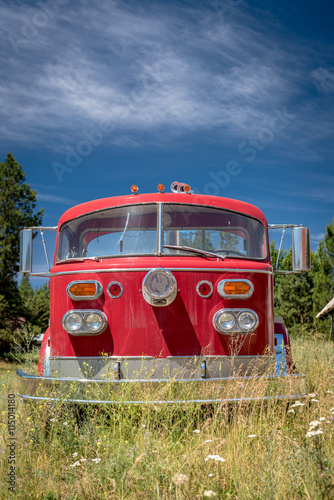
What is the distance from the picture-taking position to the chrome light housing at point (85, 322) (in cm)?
436

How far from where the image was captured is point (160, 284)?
4.27 metres

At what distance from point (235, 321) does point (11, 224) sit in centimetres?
2041

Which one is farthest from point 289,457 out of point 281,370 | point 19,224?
point 19,224

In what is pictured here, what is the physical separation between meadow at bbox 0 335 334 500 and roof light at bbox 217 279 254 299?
99 centimetres

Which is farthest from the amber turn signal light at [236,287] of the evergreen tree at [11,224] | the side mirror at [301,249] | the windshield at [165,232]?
the evergreen tree at [11,224]

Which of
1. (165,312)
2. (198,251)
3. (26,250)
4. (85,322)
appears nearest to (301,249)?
(198,251)

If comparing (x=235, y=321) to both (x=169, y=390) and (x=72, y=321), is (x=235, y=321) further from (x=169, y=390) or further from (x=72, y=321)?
(x=72, y=321)

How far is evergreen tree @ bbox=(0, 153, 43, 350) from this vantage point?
22312 mm

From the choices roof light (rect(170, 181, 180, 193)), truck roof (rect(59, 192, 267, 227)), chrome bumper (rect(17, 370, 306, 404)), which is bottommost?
chrome bumper (rect(17, 370, 306, 404))

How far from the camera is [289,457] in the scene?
118 inches

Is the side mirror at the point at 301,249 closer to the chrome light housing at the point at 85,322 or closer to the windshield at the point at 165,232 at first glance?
the windshield at the point at 165,232

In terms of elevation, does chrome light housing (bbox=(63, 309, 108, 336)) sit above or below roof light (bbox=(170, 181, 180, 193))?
below

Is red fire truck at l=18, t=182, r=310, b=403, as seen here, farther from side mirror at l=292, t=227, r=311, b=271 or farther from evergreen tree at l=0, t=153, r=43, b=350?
evergreen tree at l=0, t=153, r=43, b=350

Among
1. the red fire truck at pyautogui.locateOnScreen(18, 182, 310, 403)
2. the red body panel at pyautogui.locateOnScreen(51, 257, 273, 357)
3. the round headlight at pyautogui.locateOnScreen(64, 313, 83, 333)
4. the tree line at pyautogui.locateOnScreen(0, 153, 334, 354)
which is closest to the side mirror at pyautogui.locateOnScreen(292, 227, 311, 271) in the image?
the red fire truck at pyautogui.locateOnScreen(18, 182, 310, 403)
